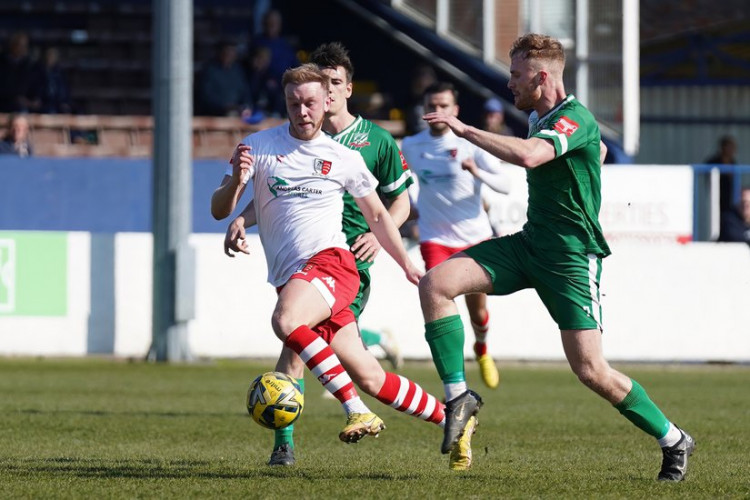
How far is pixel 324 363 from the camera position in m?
6.74

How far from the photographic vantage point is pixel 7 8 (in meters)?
23.9

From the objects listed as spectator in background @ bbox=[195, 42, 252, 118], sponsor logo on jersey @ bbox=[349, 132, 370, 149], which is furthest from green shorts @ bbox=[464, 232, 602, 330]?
spectator in background @ bbox=[195, 42, 252, 118]

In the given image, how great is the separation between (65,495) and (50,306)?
10237 mm

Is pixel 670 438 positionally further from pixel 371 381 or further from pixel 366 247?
pixel 366 247

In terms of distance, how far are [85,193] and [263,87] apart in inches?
141

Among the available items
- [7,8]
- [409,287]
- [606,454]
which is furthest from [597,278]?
[7,8]

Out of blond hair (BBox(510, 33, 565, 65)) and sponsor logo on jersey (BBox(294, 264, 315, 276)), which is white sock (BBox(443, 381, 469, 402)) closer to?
sponsor logo on jersey (BBox(294, 264, 315, 276))

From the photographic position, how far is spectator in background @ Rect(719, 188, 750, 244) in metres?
17.1

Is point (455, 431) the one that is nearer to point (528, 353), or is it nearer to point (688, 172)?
point (528, 353)

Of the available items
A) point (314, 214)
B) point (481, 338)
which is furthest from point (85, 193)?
point (314, 214)

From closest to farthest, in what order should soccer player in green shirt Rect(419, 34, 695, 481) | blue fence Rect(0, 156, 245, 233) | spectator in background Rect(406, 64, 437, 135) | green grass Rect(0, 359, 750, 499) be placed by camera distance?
1. green grass Rect(0, 359, 750, 499)
2. soccer player in green shirt Rect(419, 34, 695, 481)
3. blue fence Rect(0, 156, 245, 233)
4. spectator in background Rect(406, 64, 437, 135)

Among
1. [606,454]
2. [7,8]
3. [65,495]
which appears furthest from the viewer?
[7,8]

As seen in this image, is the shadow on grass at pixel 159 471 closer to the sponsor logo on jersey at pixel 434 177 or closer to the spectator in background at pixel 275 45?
the sponsor logo on jersey at pixel 434 177

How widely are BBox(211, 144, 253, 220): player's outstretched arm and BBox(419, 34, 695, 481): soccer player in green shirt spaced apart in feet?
3.30
